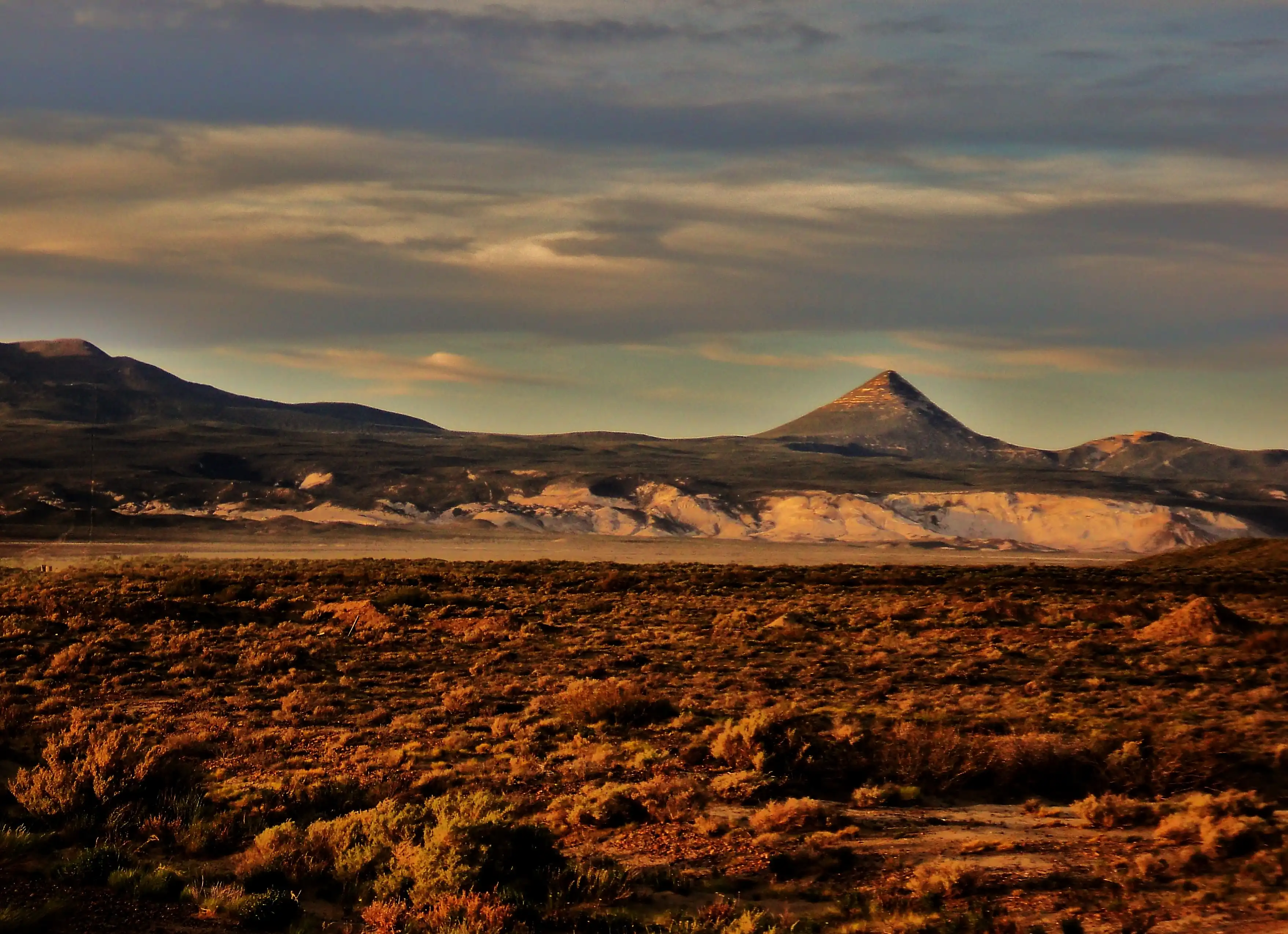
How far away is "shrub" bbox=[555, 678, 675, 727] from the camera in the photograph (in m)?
19.0

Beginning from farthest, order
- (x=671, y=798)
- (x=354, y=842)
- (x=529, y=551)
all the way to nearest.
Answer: (x=529, y=551)
(x=671, y=798)
(x=354, y=842)

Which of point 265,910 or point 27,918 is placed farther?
point 265,910

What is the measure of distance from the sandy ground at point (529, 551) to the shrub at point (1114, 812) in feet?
222

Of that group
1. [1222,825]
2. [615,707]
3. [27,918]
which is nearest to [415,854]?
[27,918]

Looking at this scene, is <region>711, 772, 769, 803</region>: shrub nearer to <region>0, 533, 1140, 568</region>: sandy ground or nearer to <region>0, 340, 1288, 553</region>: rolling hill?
<region>0, 533, 1140, 568</region>: sandy ground

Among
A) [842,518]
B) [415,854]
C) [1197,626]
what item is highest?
[842,518]

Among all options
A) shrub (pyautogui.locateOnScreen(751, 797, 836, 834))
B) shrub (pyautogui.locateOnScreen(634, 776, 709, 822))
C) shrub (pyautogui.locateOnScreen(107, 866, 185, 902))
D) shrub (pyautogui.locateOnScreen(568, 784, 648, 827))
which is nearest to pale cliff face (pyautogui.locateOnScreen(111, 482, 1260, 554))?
shrub (pyautogui.locateOnScreen(634, 776, 709, 822))

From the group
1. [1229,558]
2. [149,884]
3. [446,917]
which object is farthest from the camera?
[1229,558]

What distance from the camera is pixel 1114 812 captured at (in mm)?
12484

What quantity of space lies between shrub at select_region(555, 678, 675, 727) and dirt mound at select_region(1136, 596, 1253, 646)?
1646cm

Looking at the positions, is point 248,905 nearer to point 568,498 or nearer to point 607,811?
point 607,811

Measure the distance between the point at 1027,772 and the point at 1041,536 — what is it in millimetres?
141915

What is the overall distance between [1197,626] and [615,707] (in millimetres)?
18554

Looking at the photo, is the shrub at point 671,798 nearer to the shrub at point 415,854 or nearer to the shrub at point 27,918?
the shrub at point 415,854
